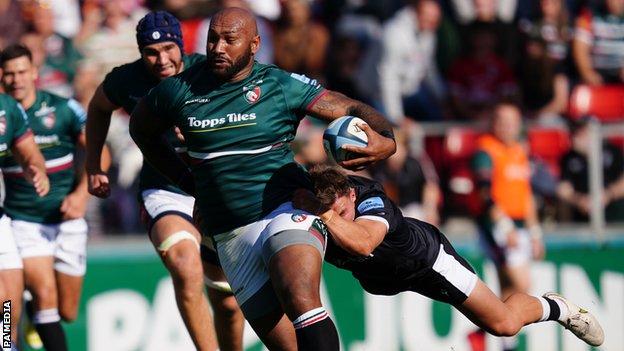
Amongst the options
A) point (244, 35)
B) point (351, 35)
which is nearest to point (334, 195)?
point (244, 35)

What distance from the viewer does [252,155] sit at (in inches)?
326

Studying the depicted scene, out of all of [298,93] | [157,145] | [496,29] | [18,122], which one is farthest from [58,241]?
[496,29]

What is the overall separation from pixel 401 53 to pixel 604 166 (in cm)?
283

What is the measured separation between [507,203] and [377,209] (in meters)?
5.44

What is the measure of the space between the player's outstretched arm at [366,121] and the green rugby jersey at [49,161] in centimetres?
362

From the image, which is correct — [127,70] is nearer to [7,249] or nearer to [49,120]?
[49,120]

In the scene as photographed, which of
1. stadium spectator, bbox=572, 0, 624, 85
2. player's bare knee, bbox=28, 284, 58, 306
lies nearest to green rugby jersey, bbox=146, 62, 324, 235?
player's bare knee, bbox=28, 284, 58, 306

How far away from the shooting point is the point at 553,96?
50.1ft

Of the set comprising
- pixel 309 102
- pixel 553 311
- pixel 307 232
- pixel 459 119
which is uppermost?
pixel 309 102

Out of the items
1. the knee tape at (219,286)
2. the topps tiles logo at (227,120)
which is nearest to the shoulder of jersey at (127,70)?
the knee tape at (219,286)

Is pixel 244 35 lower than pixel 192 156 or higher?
higher

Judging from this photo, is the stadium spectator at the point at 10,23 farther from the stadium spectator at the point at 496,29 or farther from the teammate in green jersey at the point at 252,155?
the teammate in green jersey at the point at 252,155

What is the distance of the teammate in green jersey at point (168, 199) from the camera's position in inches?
383

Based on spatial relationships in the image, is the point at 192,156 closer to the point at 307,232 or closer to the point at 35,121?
the point at 307,232
